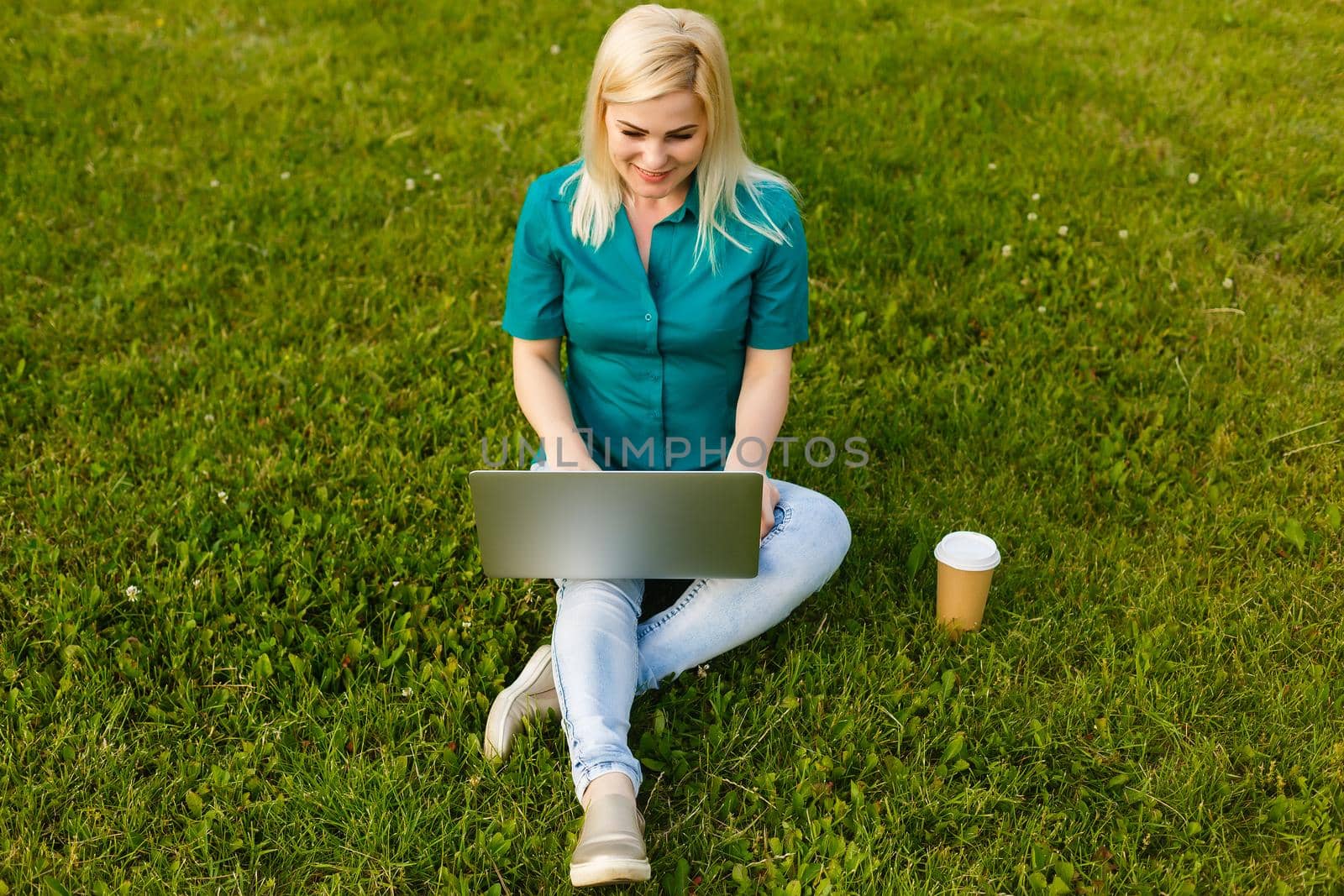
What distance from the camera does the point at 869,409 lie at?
3844 mm

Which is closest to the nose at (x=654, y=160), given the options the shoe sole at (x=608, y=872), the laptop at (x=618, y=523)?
the laptop at (x=618, y=523)

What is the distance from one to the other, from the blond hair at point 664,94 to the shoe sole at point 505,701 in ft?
3.39

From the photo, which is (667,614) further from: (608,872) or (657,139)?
(657,139)

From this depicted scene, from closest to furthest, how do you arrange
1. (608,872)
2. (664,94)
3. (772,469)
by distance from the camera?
1. (608,872)
2. (664,94)
3. (772,469)

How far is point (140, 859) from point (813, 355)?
2.58 meters

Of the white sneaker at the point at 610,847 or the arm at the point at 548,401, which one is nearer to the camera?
the white sneaker at the point at 610,847

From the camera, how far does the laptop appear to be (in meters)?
2.42

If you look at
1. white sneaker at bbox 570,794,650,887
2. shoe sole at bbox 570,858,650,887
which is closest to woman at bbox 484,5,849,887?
white sneaker at bbox 570,794,650,887

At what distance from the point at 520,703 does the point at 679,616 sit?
43 cm

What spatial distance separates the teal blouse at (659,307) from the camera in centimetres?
278

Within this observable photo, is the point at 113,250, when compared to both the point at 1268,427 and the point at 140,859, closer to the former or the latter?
the point at 140,859

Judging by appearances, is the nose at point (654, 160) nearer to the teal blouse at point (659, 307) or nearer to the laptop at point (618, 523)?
the teal blouse at point (659, 307)

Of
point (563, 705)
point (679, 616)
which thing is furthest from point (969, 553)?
point (563, 705)

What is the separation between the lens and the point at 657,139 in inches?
101
